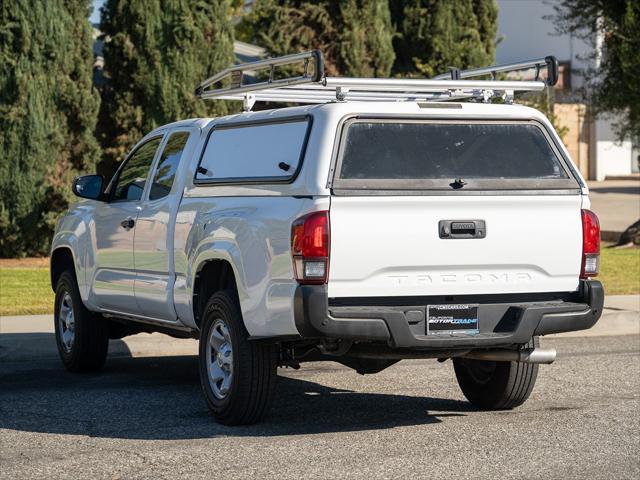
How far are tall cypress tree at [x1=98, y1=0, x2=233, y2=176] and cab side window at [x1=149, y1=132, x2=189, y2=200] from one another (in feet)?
38.7

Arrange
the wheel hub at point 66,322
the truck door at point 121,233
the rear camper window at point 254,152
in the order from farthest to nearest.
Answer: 1. the wheel hub at point 66,322
2. the truck door at point 121,233
3. the rear camper window at point 254,152

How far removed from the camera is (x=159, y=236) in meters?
9.44


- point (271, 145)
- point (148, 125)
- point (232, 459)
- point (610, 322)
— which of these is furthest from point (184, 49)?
point (232, 459)

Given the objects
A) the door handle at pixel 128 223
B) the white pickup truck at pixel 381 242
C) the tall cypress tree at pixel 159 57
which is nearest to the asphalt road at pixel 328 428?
the white pickup truck at pixel 381 242

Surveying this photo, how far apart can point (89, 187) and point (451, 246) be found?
378cm

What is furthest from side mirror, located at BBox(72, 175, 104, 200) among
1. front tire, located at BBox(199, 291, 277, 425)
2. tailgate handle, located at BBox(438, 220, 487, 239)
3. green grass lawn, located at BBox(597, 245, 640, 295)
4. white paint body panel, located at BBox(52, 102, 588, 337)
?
green grass lawn, located at BBox(597, 245, 640, 295)

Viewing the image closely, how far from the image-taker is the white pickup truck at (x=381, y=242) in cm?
757

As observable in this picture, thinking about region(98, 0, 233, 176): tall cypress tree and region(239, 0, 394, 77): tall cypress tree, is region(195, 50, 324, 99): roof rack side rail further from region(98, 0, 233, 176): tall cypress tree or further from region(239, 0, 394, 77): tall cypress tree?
region(239, 0, 394, 77): tall cypress tree

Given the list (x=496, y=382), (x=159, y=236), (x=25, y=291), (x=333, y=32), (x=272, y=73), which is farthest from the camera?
(x=333, y=32)

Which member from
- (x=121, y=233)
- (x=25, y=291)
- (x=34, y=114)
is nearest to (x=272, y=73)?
(x=121, y=233)

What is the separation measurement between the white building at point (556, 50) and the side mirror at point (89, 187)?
163 feet

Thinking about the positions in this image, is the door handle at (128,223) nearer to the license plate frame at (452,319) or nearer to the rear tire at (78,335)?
the rear tire at (78,335)

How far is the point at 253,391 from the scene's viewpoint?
26.5 ft

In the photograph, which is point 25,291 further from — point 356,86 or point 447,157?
point 447,157
